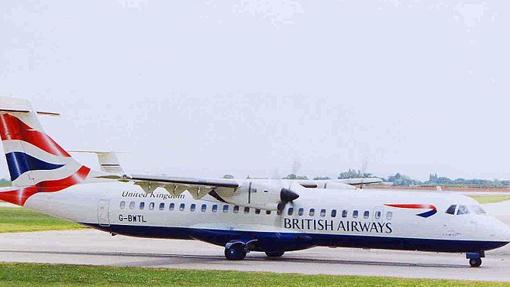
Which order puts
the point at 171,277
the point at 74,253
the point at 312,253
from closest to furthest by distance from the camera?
the point at 171,277 < the point at 74,253 < the point at 312,253

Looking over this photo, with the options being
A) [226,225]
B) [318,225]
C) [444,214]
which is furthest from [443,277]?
[226,225]

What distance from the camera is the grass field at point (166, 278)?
22531 mm

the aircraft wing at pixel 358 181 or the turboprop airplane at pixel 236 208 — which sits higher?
the aircraft wing at pixel 358 181

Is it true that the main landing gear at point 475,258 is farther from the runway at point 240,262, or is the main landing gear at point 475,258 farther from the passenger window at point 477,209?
the passenger window at point 477,209

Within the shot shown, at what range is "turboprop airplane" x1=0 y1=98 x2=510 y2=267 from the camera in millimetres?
28266

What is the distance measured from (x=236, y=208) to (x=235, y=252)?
4.99 ft

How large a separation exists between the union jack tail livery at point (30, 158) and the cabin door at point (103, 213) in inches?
51.9

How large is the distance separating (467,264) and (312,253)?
20.7 ft

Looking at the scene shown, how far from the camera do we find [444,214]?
28.3 metres

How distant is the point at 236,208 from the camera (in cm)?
3050

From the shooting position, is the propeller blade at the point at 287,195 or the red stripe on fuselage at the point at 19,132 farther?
the red stripe on fuselage at the point at 19,132

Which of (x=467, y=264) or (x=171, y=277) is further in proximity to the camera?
(x=467, y=264)

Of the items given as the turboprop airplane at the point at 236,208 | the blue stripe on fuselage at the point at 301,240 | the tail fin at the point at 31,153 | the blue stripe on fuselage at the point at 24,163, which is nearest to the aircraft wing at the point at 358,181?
the turboprop airplane at the point at 236,208

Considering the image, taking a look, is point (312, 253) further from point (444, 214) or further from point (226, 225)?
point (444, 214)
